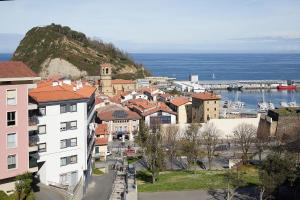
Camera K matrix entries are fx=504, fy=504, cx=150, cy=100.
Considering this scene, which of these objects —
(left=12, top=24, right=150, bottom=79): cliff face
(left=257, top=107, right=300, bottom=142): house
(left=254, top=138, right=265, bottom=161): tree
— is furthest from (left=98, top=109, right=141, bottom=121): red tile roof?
(left=12, top=24, right=150, bottom=79): cliff face

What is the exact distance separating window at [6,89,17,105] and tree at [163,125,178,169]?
22.1 feet

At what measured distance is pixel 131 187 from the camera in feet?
38.7

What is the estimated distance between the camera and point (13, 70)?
949cm

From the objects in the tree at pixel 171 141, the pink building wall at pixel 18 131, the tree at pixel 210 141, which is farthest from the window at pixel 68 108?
the tree at pixel 210 141

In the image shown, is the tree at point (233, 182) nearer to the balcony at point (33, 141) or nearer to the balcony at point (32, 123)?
the balcony at point (33, 141)

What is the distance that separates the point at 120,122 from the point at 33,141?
10372 mm

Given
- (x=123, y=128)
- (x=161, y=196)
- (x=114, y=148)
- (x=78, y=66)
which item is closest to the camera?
(x=161, y=196)

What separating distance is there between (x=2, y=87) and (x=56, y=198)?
2490 mm

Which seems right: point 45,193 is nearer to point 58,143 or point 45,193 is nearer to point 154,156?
point 58,143

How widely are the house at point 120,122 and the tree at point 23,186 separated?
11.3 meters

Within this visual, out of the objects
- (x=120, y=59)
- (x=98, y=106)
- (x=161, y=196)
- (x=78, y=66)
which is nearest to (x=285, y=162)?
(x=161, y=196)

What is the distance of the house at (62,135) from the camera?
10.8 metres

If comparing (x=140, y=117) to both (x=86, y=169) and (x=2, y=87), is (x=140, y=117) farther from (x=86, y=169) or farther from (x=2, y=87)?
(x=2, y=87)

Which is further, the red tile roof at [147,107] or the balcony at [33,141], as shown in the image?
the red tile roof at [147,107]
